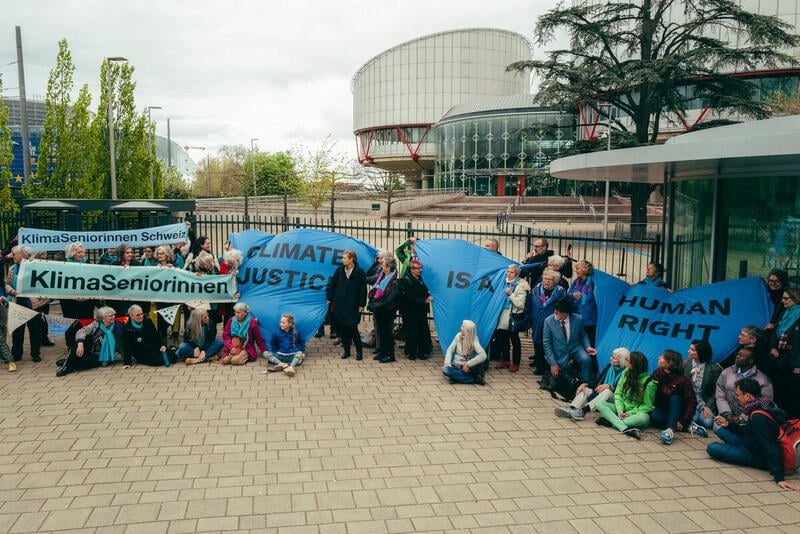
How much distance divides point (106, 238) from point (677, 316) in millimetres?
11060

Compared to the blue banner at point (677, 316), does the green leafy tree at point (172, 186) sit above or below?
above

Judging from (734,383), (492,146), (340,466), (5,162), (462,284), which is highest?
(492,146)

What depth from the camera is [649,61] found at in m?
27.4

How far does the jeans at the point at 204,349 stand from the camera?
10109mm

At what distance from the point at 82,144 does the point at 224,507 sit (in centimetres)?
1794

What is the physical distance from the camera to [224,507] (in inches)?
215

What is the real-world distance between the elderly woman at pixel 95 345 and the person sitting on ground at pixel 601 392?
22.8ft

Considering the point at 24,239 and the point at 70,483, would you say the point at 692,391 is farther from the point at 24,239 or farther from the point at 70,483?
the point at 24,239

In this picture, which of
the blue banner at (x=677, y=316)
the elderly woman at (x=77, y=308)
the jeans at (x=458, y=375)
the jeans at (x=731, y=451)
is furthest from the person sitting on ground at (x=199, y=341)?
the jeans at (x=731, y=451)

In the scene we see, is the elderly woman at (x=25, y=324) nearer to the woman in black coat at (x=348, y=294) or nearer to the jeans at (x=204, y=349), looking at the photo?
the jeans at (x=204, y=349)

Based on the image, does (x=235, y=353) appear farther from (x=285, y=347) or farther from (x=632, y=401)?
(x=632, y=401)

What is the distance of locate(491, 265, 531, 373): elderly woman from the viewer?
384 inches

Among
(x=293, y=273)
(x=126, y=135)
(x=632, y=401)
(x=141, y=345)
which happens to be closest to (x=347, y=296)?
(x=293, y=273)

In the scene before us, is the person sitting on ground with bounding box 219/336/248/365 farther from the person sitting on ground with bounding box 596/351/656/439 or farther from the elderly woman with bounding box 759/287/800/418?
the elderly woman with bounding box 759/287/800/418
